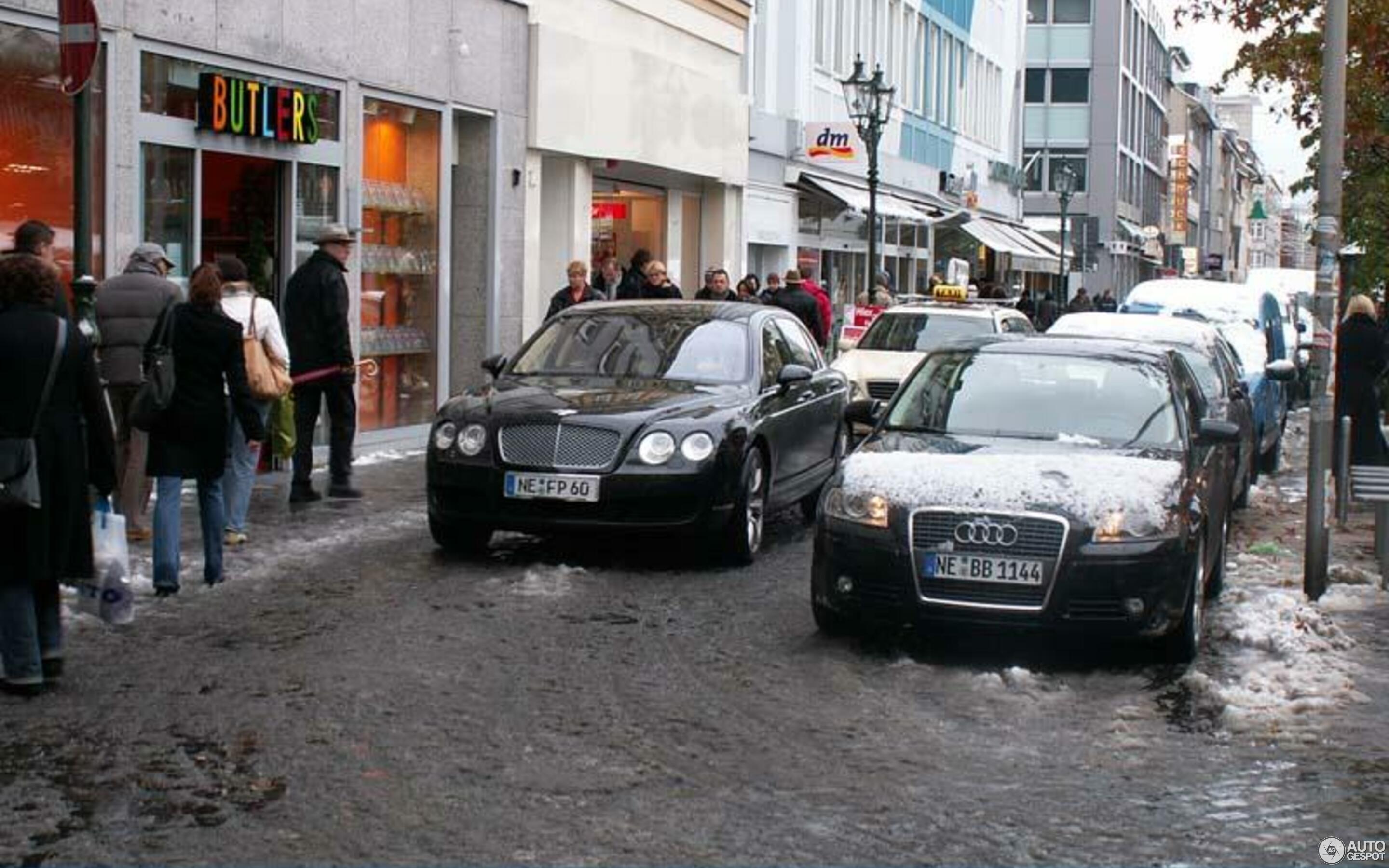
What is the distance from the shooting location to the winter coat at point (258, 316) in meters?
12.0

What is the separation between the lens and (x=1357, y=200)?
23.4 meters

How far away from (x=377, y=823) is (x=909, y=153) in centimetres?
3843

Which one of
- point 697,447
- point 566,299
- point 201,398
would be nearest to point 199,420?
point 201,398

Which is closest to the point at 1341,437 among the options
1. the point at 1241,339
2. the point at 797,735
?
the point at 797,735

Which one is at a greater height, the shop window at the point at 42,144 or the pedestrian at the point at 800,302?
the shop window at the point at 42,144

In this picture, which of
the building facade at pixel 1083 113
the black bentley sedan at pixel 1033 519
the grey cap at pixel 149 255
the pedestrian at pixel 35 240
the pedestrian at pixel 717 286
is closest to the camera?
the black bentley sedan at pixel 1033 519

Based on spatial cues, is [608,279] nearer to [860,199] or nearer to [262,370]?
[262,370]

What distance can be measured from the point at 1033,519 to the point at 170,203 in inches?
358

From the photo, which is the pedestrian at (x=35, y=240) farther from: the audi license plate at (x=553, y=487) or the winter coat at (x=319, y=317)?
the winter coat at (x=319, y=317)

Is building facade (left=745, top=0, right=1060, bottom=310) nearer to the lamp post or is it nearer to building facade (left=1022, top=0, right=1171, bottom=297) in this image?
the lamp post

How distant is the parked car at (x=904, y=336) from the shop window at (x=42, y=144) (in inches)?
321

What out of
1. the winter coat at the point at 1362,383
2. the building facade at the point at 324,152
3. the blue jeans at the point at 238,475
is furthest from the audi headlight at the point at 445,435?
the winter coat at the point at 1362,383

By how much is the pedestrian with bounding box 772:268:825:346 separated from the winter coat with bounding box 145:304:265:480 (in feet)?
39.0

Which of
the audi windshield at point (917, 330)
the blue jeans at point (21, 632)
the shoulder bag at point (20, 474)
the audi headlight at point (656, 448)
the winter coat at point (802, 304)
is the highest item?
the winter coat at point (802, 304)
